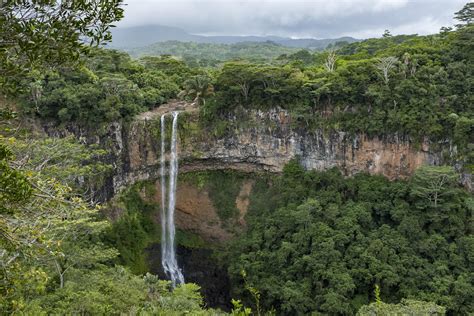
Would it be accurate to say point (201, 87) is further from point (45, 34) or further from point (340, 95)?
point (45, 34)

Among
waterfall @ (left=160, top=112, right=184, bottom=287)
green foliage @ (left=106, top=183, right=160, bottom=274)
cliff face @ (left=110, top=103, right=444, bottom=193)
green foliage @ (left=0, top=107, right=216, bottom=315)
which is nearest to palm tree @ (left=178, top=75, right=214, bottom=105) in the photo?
cliff face @ (left=110, top=103, right=444, bottom=193)

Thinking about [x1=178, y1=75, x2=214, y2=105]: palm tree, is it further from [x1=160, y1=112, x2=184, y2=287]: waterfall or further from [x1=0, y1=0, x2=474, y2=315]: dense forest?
[x1=160, y1=112, x2=184, y2=287]: waterfall

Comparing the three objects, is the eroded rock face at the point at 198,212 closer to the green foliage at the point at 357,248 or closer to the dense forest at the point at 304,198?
the dense forest at the point at 304,198

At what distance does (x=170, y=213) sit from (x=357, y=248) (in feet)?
37.8

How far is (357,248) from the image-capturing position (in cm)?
1675

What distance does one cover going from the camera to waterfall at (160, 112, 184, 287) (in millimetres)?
22359

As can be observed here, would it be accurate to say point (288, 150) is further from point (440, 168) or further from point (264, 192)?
point (440, 168)

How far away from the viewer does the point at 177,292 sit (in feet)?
42.5

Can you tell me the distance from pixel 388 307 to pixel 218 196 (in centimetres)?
1322

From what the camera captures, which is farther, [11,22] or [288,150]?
[288,150]

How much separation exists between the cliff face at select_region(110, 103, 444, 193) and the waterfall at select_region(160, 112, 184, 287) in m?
0.39

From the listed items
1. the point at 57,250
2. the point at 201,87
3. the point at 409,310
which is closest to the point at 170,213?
the point at 201,87

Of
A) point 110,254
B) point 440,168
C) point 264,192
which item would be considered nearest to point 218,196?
point 264,192

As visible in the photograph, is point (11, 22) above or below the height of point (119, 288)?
above
